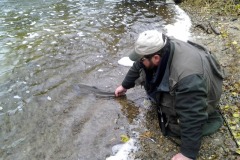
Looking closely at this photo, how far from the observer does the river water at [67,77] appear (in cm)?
398

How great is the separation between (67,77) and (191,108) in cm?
335

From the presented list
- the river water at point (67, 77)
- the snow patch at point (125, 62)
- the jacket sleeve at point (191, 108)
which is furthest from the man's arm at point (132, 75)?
the snow patch at point (125, 62)

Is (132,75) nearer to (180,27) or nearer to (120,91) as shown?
(120,91)

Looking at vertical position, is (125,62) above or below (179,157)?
below

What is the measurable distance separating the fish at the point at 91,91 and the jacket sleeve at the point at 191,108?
2.01 metres

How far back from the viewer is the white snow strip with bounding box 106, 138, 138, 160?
3578 millimetres

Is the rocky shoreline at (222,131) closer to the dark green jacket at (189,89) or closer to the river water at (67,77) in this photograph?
the river water at (67,77)

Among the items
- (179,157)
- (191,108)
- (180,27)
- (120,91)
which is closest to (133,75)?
(120,91)

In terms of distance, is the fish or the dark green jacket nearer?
the dark green jacket

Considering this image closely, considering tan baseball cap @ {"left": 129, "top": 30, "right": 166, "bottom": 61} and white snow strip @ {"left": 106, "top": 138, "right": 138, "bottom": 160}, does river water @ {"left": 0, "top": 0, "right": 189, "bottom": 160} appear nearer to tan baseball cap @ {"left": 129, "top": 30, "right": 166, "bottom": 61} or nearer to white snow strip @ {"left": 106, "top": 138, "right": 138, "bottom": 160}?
white snow strip @ {"left": 106, "top": 138, "right": 138, "bottom": 160}

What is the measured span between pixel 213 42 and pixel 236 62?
158 cm

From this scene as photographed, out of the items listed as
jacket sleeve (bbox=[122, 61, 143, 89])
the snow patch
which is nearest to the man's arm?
jacket sleeve (bbox=[122, 61, 143, 89])

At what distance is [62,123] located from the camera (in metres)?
4.36

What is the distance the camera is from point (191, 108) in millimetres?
3051
